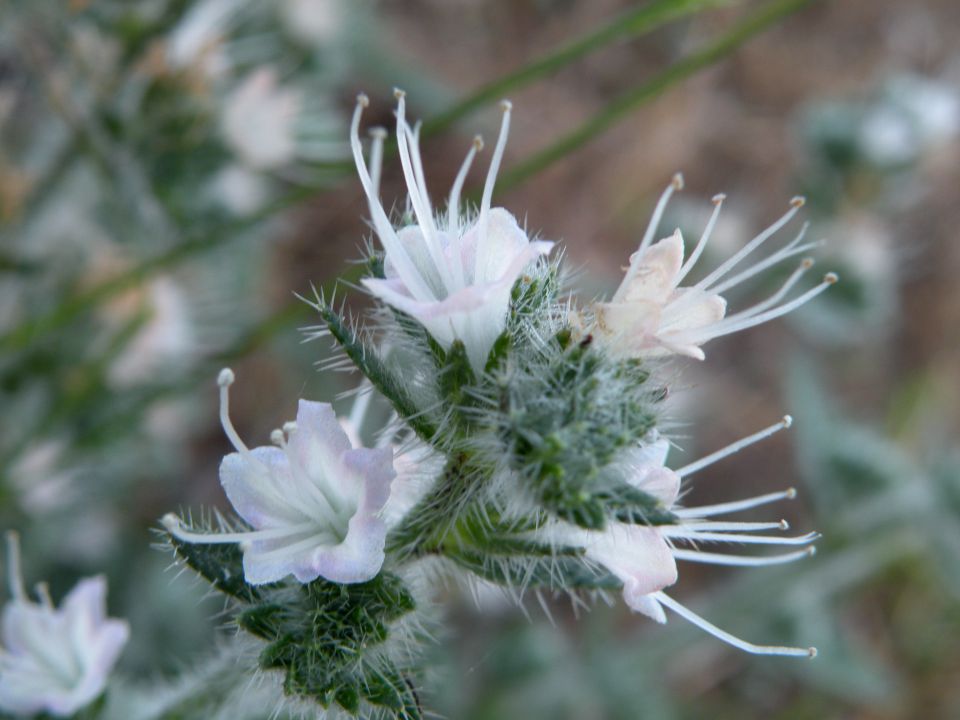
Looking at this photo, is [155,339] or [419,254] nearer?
[419,254]

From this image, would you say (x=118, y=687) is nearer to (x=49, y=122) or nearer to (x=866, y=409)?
(x=49, y=122)

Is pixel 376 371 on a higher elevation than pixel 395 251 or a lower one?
lower

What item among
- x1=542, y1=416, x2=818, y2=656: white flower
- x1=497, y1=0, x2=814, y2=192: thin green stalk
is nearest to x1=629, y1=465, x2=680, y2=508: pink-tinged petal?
x1=542, y1=416, x2=818, y2=656: white flower

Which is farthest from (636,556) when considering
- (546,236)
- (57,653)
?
(546,236)

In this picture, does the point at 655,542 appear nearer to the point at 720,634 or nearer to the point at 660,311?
the point at 720,634

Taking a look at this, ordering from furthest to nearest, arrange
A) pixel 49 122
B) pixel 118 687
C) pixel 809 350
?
pixel 809 350
pixel 49 122
pixel 118 687

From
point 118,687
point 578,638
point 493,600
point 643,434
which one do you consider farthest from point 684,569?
point 643,434
